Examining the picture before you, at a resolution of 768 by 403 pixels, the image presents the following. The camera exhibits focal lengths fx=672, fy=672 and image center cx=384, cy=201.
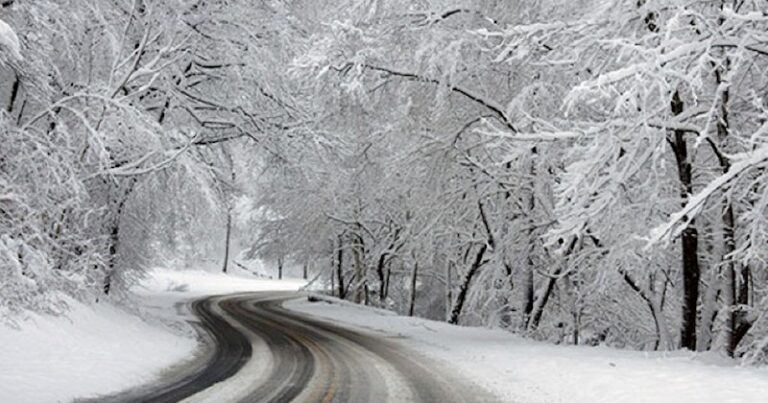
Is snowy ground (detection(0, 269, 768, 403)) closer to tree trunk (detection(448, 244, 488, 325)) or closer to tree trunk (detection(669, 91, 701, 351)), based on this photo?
tree trunk (detection(669, 91, 701, 351))

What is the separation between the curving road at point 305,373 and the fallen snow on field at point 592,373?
0.83m

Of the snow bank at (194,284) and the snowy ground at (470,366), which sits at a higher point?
the snow bank at (194,284)

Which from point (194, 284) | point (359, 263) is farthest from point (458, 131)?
point (194, 284)

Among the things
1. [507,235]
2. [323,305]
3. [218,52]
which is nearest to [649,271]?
[507,235]

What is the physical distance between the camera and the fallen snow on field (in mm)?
10297

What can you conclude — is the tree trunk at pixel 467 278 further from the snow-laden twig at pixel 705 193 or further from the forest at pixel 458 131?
the snow-laden twig at pixel 705 193

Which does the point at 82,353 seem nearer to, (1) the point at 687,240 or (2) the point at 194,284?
(1) the point at 687,240

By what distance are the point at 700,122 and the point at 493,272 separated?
866 centimetres

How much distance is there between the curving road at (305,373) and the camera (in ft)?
34.8

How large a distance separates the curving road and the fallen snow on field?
0.83 meters

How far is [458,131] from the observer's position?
1744cm

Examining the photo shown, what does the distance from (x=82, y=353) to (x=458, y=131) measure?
33.3ft

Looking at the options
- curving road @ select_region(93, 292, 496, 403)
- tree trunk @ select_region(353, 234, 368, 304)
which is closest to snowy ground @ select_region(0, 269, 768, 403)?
curving road @ select_region(93, 292, 496, 403)

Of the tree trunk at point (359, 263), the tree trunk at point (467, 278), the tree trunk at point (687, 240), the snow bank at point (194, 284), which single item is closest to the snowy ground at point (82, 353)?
the tree trunk at point (687, 240)
